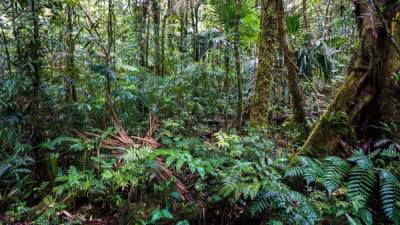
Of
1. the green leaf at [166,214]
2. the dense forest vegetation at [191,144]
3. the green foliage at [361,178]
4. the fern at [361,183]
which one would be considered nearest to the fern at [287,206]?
the dense forest vegetation at [191,144]

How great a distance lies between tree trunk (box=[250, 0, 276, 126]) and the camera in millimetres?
4824

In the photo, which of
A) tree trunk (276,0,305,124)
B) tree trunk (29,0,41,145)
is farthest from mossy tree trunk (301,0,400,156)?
tree trunk (29,0,41,145)

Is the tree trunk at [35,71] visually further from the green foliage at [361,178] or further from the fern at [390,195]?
the fern at [390,195]

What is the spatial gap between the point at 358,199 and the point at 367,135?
1.20 meters

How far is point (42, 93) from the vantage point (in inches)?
161

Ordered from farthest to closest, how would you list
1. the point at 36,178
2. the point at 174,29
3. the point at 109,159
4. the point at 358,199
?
the point at 174,29 → the point at 36,178 → the point at 109,159 → the point at 358,199

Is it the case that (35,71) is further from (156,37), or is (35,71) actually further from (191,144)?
(156,37)

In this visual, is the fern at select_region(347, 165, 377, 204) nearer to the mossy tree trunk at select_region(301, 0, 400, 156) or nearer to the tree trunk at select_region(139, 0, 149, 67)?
the mossy tree trunk at select_region(301, 0, 400, 156)

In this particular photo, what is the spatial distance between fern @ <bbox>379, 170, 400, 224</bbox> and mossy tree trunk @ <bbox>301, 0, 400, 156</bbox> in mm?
780

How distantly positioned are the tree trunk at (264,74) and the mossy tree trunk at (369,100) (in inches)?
47.9

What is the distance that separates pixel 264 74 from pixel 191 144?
5.98 ft

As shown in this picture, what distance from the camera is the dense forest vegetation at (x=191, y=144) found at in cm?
288

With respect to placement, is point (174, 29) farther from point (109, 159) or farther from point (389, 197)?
point (389, 197)

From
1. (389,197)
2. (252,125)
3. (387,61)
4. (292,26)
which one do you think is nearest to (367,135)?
(387,61)
